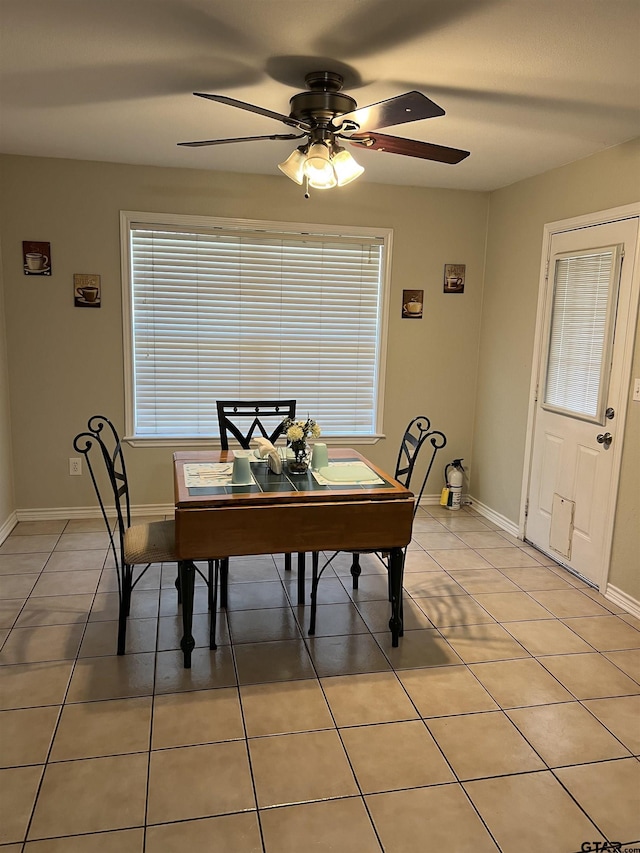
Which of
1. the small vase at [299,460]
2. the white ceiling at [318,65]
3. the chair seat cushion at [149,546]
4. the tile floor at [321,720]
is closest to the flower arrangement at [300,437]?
the small vase at [299,460]

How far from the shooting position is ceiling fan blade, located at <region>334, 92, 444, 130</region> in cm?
195

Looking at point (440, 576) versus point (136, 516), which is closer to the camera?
point (440, 576)

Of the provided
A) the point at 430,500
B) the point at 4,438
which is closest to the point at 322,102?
the point at 4,438

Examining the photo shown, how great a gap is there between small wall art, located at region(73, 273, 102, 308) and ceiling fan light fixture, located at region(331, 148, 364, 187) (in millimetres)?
2239

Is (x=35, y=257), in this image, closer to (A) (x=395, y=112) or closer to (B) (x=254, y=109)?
(B) (x=254, y=109)

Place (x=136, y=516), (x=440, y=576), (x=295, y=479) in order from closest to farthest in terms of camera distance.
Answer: (x=295, y=479), (x=440, y=576), (x=136, y=516)

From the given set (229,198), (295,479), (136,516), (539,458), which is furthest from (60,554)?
(539,458)

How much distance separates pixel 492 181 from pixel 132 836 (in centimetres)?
405

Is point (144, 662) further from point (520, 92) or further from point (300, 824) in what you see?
point (520, 92)

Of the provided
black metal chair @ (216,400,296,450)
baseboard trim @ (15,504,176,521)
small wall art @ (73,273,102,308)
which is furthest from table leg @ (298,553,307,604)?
small wall art @ (73,273,102,308)

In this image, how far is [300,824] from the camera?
176 centimetres

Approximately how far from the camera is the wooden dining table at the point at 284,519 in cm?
245

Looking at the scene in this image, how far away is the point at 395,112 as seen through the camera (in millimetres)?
2098

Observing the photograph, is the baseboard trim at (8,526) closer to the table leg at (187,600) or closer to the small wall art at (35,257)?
the small wall art at (35,257)
